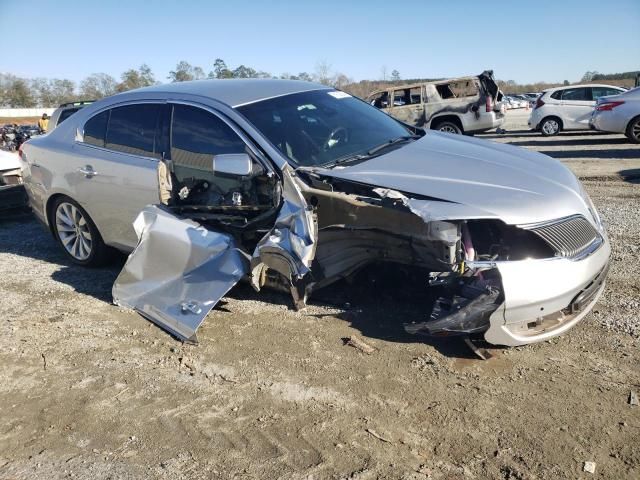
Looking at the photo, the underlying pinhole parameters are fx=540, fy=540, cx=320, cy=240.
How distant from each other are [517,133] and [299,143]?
57.8ft

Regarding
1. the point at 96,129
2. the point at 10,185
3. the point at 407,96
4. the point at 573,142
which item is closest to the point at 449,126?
the point at 407,96

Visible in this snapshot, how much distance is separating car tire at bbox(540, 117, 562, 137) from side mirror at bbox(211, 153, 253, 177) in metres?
15.7

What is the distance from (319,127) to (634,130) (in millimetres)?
10853

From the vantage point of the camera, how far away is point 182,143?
444cm

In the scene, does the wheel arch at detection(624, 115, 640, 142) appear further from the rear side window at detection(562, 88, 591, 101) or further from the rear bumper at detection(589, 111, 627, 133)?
the rear side window at detection(562, 88, 591, 101)

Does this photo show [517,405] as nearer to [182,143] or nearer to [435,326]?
[435,326]

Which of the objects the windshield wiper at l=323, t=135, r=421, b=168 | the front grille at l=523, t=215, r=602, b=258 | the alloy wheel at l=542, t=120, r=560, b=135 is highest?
the windshield wiper at l=323, t=135, r=421, b=168

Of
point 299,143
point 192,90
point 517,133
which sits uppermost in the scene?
point 192,90

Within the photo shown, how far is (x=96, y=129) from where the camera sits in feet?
16.9

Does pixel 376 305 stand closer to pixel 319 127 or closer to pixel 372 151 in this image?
pixel 372 151

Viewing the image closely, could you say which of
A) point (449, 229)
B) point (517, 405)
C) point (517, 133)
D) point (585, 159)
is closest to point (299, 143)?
point (449, 229)

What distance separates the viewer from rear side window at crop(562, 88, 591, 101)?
16.7 meters

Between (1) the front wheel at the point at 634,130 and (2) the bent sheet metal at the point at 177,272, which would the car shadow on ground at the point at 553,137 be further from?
(2) the bent sheet metal at the point at 177,272

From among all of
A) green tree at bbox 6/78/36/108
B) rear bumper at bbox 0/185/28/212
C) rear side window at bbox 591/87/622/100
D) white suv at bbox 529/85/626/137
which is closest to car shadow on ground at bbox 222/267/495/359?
rear bumper at bbox 0/185/28/212
